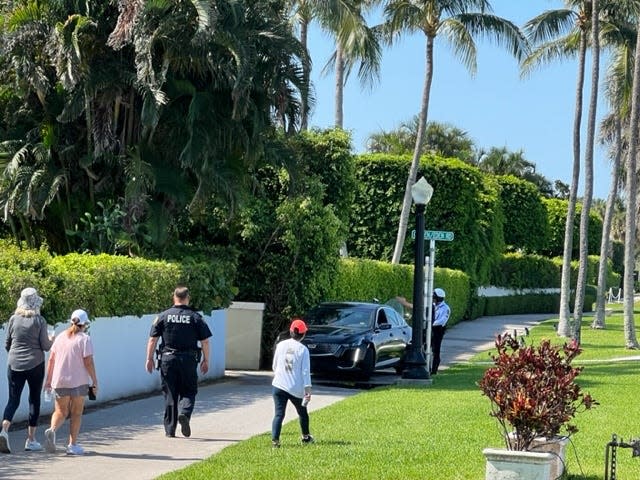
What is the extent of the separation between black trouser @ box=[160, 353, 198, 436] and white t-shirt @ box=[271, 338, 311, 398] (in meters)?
1.20

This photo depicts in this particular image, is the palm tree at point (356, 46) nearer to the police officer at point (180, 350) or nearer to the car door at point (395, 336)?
the car door at point (395, 336)

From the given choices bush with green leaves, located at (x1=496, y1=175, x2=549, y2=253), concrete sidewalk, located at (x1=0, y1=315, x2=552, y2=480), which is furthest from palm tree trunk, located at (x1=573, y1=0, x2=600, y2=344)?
bush with green leaves, located at (x1=496, y1=175, x2=549, y2=253)

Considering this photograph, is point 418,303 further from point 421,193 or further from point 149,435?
point 149,435

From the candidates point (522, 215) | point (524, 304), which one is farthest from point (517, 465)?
point (522, 215)

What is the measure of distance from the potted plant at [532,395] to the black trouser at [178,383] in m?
4.48

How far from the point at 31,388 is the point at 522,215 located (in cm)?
6077

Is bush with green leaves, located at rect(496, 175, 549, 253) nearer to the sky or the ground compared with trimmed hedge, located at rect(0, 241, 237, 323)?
nearer to the sky

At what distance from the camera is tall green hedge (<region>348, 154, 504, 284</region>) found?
45.7 metres

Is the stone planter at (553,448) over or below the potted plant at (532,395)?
below

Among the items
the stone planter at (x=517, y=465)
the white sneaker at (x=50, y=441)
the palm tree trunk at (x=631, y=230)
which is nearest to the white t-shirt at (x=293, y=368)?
the white sneaker at (x=50, y=441)

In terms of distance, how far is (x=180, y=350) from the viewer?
43.0 feet

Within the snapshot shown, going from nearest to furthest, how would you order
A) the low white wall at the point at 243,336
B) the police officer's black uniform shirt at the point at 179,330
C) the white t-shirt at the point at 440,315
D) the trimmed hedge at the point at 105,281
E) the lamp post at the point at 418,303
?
the police officer's black uniform shirt at the point at 179,330, the trimmed hedge at the point at 105,281, the lamp post at the point at 418,303, the white t-shirt at the point at 440,315, the low white wall at the point at 243,336

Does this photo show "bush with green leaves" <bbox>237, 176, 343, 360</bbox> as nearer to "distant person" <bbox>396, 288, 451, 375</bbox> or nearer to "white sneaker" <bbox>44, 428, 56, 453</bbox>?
"distant person" <bbox>396, 288, 451, 375</bbox>

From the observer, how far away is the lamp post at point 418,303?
814 inches
